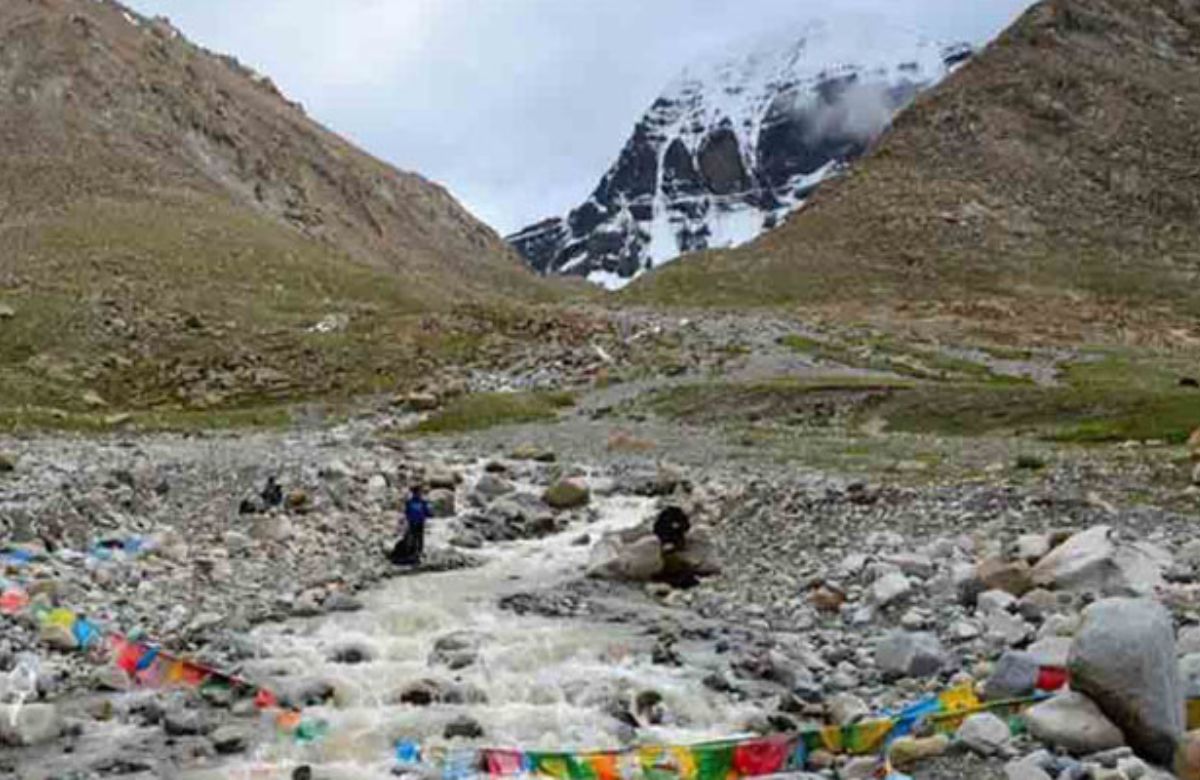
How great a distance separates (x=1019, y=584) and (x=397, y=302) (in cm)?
6968

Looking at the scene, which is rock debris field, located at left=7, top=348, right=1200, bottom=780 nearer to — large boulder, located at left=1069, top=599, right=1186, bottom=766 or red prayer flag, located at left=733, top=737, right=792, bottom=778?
large boulder, located at left=1069, top=599, right=1186, bottom=766

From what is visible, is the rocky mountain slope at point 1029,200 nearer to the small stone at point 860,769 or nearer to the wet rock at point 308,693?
the wet rock at point 308,693

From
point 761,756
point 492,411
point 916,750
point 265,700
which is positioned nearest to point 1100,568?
point 916,750

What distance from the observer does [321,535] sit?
27141 mm

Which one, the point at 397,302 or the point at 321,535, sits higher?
the point at 397,302

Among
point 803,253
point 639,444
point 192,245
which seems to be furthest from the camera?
point 803,253

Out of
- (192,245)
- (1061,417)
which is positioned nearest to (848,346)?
(1061,417)

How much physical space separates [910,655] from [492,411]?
38.4m

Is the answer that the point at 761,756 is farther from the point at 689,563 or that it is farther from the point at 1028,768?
the point at 689,563

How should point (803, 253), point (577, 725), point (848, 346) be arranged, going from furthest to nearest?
point (803, 253), point (848, 346), point (577, 725)

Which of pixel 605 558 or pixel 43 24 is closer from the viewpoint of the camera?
pixel 605 558

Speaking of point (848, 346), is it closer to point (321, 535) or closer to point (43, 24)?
point (321, 535)

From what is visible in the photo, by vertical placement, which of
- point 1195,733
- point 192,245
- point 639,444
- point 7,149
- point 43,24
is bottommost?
point 1195,733

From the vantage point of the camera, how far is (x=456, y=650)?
61.1 ft
